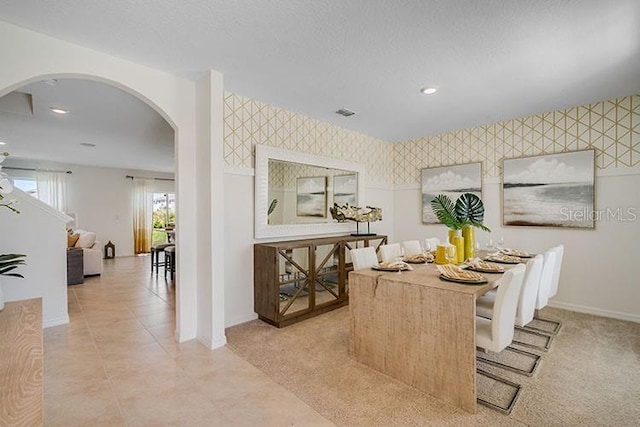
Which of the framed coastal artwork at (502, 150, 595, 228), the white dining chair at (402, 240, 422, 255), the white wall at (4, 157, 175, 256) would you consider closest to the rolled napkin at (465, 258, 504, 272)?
the white dining chair at (402, 240, 422, 255)

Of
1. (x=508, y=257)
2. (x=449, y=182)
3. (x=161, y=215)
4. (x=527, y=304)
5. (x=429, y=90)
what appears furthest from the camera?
(x=161, y=215)

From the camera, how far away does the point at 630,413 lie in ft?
6.05

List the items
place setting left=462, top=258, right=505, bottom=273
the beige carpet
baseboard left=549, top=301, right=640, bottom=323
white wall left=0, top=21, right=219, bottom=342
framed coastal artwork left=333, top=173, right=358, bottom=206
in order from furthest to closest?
framed coastal artwork left=333, top=173, right=358, bottom=206 → baseboard left=549, top=301, right=640, bottom=323 → place setting left=462, top=258, right=505, bottom=273 → white wall left=0, top=21, right=219, bottom=342 → the beige carpet

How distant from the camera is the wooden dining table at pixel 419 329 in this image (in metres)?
1.88

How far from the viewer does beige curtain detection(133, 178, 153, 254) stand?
343 inches

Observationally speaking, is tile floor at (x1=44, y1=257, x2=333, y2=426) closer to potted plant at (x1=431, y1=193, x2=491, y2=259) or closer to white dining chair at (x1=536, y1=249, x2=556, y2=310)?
potted plant at (x1=431, y1=193, x2=491, y2=259)

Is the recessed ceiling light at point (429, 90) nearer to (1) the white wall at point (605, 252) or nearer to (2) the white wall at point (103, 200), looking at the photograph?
(1) the white wall at point (605, 252)

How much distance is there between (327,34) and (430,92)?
1.50 meters

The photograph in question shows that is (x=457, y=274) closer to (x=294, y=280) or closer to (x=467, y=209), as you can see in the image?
(x=467, y=209)

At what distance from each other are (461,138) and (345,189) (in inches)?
76.5

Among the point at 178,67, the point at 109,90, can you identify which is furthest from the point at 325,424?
the point at 109,90

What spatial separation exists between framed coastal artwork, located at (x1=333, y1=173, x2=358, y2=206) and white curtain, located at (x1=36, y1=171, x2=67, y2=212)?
7324 millimetres

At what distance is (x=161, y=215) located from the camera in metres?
9.54

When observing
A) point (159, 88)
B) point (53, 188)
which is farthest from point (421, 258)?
point (53, 188)
